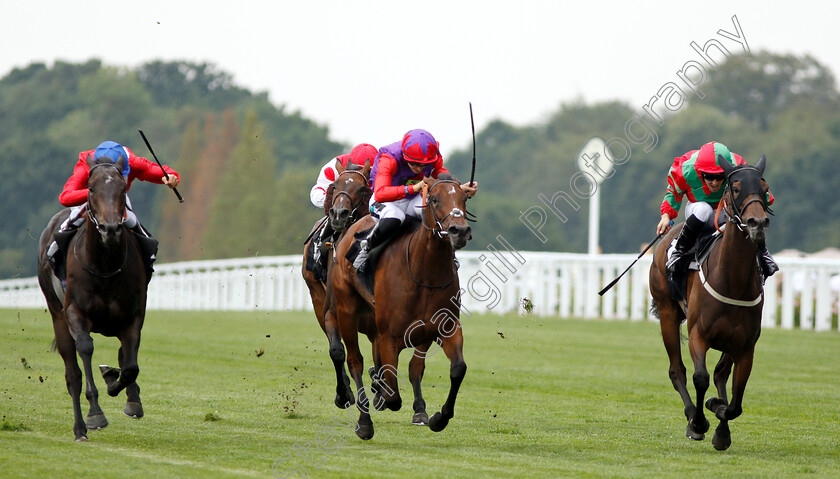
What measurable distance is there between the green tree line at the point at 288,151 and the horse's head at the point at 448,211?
2856 cm

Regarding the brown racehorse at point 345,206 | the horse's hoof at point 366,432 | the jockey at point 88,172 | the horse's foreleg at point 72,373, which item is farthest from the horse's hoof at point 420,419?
the horse's foreleg at point 72,373

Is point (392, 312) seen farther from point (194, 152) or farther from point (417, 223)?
point (194, 152)

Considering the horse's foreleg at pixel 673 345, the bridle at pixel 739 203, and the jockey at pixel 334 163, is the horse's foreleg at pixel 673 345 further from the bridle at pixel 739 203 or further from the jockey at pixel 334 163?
the jockey at pixel 334 163

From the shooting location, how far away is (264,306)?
82.9 feet

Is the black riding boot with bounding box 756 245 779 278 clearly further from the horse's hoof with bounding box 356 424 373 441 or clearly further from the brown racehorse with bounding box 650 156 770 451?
the horse's hoof with bounding box 356 424 373 441

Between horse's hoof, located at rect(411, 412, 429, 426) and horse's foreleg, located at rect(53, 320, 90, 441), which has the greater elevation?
horse's foreleg, located at rect(53, 320, 90, 441)

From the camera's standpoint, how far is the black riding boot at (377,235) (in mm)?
7977

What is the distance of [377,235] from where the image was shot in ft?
26.2

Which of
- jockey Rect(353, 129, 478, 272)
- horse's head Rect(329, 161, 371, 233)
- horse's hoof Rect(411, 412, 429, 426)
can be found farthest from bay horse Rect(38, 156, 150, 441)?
horse's hoof Rect(411, 412, 429, 426)

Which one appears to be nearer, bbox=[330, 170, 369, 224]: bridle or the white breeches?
the white breeches

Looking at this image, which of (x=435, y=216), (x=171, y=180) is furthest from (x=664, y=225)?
(x=171, y=180)

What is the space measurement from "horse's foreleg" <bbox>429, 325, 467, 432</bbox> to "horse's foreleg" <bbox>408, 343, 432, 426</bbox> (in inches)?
13.1

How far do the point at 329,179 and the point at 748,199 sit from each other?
13.5ft

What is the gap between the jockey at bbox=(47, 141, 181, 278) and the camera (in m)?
7.76
